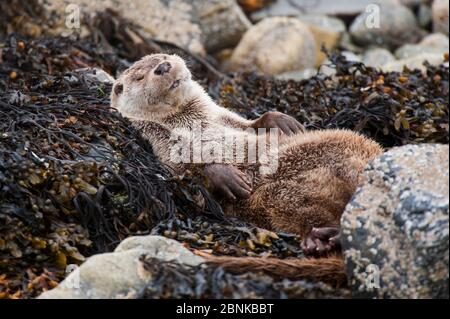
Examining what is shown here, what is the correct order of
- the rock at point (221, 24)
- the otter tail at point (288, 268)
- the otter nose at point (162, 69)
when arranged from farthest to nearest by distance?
the rock at point (221, 24) < the otter nose at point (162, 69) < the otter tail at point (288, 268)

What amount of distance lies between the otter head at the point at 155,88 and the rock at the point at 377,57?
548 centimetres

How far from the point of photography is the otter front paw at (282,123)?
18.9 feet

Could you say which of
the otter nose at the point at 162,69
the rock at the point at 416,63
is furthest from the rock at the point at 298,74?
the otter nose at the point at 162,69

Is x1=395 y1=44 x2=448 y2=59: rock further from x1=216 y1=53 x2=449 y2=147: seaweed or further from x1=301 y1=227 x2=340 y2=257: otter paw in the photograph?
x1=301 y1=227 x2=340 y2=257: otter paw

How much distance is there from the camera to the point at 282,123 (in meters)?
5.79

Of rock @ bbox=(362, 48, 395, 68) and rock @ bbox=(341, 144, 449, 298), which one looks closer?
rock @ bbox=(341, 144, 449, 298)

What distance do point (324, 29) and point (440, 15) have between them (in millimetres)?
1629

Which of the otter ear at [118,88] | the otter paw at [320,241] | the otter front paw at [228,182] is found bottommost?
the otter paw at [320,241]

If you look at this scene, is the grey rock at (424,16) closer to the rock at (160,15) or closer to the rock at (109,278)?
the rock at (160,15)

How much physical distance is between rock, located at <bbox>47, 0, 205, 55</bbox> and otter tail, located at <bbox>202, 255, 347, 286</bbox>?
604 centimetres

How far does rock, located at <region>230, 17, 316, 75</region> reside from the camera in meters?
11.0

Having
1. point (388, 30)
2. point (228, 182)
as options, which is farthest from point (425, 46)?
point (228, 182)

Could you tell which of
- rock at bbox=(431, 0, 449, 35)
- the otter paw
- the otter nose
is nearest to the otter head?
the otter nose
